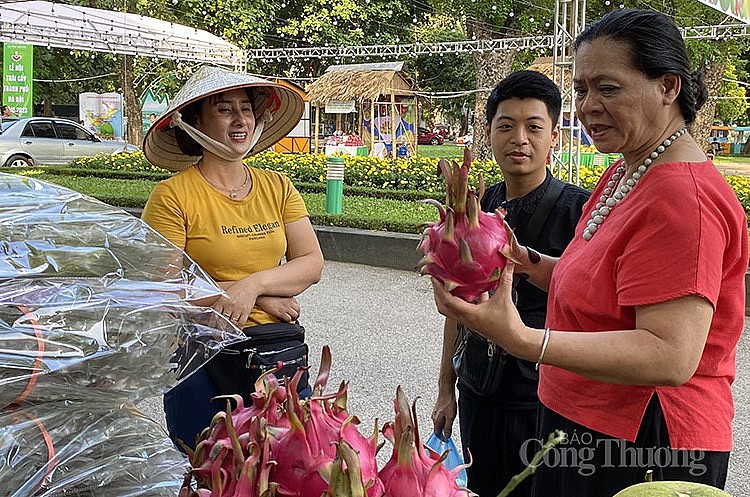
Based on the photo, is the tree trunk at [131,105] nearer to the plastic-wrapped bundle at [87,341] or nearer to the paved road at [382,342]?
the paved road at [382,342]

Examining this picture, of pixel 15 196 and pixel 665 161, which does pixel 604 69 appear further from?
pixel 15 196

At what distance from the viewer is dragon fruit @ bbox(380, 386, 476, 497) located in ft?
2.69

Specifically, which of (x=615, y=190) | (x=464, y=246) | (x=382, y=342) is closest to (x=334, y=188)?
(x=382, y=342)

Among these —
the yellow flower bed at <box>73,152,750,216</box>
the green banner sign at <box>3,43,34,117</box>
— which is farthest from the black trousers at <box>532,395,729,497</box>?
the green banner sign at <box>3,43,34,117</box>

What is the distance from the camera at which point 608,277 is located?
5.14 feet

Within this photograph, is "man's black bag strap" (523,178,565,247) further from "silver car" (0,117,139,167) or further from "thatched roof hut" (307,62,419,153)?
"thatched roof hut" (307,62,419,153)

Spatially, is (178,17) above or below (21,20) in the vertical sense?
above

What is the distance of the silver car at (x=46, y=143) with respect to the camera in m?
Answer: 19.2

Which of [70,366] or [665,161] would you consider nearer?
[70,366]

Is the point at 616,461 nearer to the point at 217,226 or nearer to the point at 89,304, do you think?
the point at 89,304

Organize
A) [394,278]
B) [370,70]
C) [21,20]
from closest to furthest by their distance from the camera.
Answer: [394,278] → [21,20] → [370,70]

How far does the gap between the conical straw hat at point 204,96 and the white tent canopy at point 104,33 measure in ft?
48.4

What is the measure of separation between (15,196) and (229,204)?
1062mm

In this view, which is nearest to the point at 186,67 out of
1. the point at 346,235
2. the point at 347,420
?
the point at 346,235
